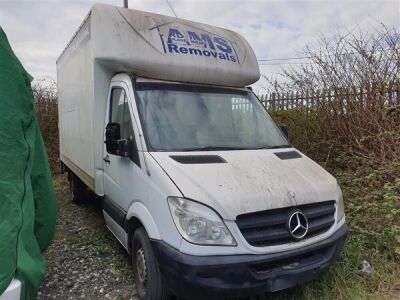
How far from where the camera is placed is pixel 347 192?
5.62 metres

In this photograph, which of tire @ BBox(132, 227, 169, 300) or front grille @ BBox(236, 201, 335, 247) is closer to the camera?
front grille @ BBox(236, 201, 335, 247)

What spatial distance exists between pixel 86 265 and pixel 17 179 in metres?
1.95

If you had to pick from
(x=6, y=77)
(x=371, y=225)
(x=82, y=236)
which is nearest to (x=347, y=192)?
(x=371, y=225)

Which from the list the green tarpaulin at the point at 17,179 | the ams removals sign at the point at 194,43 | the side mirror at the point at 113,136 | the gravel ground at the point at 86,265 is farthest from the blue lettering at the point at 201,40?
the gravel ground at the point at 86,265

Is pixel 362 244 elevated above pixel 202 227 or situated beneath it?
situated beneath

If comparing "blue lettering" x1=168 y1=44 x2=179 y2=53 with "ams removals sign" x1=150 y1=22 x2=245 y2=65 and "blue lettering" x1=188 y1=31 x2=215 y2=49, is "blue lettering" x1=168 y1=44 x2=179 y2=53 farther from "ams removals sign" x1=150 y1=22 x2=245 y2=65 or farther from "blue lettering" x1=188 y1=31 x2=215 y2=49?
"blue lettering" x1=188 y1=31 x2=215 y2=49

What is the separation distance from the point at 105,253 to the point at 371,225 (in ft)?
10.9

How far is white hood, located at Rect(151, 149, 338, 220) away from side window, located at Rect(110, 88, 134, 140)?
0.64m

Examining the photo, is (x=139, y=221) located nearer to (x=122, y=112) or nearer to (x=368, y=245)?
(x=122, y=112)

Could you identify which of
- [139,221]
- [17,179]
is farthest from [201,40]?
[17,179]

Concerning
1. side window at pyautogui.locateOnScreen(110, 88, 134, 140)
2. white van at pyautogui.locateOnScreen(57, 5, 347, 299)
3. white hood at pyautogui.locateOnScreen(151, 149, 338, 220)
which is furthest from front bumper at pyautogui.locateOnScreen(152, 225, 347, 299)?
side window at pyautogui.locateOnScreen(110, 88, 134, 140)

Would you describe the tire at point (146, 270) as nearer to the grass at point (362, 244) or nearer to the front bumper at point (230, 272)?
the front bumper at point (230, 272)

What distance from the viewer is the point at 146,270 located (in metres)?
3.37

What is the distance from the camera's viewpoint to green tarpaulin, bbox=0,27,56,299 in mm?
2730
